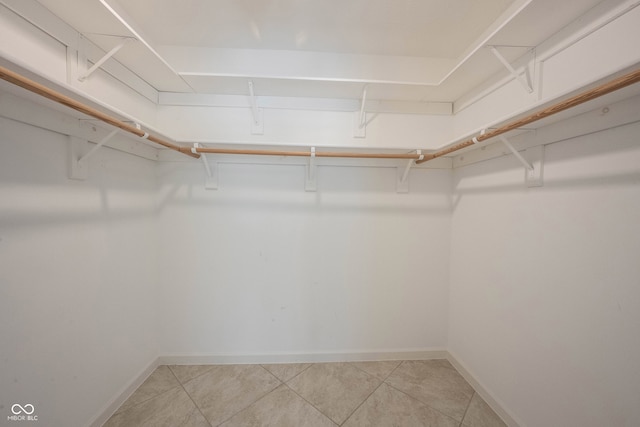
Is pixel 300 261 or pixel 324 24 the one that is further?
pixel 300 261

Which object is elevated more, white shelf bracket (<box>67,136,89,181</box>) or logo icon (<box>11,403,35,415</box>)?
white shelf bracket (<box>67,136,89,181</box>)

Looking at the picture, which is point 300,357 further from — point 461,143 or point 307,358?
point 461,143

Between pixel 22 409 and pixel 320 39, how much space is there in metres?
2.47

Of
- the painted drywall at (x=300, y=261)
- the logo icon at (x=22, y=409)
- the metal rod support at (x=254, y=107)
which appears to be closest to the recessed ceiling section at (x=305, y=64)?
the metal rod support at (x=254, y=107)

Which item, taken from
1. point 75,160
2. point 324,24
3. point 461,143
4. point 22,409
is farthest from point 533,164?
point 22,409

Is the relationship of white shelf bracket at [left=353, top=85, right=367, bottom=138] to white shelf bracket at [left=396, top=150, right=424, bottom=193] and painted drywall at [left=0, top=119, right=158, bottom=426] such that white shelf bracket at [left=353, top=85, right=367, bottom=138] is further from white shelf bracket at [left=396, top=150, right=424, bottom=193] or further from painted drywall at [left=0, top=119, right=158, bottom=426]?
painted drywall at [left=0, top=119, right=158, bottom=426]

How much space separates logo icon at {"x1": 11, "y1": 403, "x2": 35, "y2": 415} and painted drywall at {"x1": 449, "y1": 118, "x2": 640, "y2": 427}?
2.45 m

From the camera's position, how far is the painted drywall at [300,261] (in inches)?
65.7

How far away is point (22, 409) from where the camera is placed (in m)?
0.89

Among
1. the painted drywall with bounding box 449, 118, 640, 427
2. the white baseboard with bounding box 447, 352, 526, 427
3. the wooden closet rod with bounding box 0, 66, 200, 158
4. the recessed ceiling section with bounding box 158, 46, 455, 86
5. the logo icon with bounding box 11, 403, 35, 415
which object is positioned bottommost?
the white baseboard with bounding box 447, 352, 526, 427

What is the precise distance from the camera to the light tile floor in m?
1.25

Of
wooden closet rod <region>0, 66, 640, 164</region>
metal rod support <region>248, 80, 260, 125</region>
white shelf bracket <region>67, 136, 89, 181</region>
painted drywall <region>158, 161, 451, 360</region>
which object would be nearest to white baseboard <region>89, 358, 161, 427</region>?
painted drywall <region>158, 161, 451, 360</region>

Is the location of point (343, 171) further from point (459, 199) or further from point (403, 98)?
point (459, 199)

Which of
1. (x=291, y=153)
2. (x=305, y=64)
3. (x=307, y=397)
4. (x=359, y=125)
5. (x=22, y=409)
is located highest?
(x=305, y=64)
